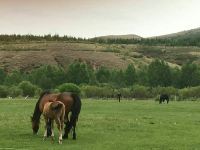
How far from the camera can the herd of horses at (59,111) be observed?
21.8 metres

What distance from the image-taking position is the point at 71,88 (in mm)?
89750

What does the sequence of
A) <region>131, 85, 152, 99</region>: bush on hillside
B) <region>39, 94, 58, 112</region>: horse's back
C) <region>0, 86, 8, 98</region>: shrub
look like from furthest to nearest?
<region>131, 85, 152, 99</region>: bush on hillside
<region>0, 86, 8, 98</region>: shrub
<region>39, 94, 58, 112</region>: horse's back

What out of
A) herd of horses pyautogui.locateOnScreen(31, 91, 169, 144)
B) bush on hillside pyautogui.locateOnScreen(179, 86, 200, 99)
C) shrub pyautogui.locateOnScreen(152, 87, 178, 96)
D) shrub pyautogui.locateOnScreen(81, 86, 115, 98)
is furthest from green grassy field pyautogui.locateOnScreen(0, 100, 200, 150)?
shrub pyautogui.locateOnScreen(152, 87, 178, 96)

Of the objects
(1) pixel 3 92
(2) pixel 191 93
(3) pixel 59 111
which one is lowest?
(1) pixel 3 92

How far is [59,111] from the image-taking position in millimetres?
21750

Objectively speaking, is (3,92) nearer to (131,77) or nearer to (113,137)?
(131,77)

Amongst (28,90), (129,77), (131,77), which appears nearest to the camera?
(28,90)

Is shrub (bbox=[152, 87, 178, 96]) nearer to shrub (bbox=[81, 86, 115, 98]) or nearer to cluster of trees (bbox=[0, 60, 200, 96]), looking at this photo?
shrub (bbox=[81, 86, 115, 98])

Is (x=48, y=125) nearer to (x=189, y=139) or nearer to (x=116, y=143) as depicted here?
(x=116, y=143)

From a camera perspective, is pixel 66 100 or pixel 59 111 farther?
pixel 66 100

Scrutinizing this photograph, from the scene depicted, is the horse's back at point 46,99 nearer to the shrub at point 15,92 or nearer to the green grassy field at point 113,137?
the green grassy field at point 113,137

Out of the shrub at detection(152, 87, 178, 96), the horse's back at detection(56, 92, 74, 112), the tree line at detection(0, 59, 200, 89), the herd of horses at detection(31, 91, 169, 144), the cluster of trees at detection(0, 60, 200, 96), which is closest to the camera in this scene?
the herd of horses at detection(31, 91, 169, 144)

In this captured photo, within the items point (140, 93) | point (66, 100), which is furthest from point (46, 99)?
point (140, 93)

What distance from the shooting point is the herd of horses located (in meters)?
21.8
